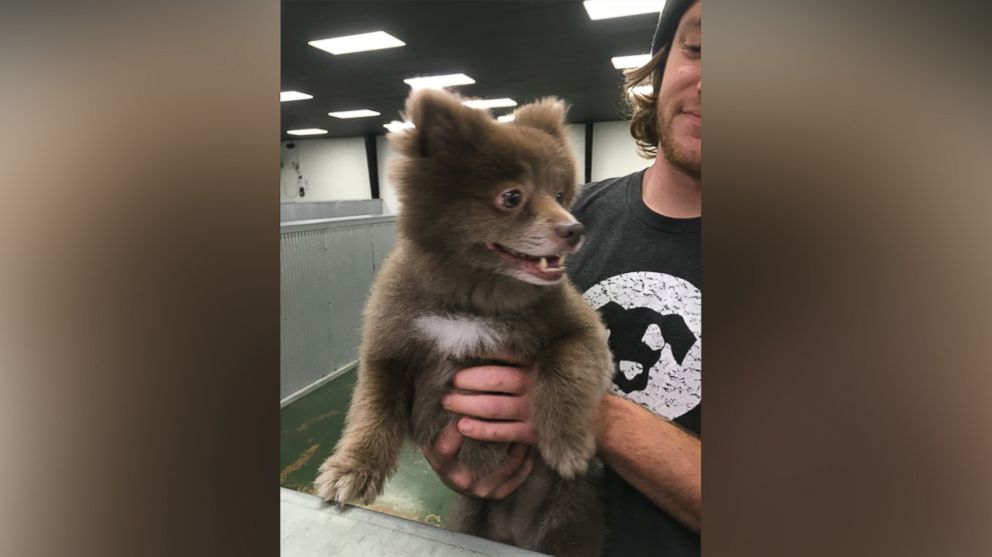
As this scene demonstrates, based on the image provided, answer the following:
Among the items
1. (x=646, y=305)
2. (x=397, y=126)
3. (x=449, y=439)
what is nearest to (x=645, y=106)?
(x=646, y=305)

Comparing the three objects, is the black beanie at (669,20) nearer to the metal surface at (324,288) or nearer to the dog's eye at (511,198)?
the dog's eye at (511,198)

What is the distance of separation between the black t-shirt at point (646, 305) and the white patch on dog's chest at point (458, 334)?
23 centimetres

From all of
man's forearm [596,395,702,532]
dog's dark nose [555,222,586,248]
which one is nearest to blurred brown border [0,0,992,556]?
man's forearm [596,395,702,532]

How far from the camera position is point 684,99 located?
119 centimetres

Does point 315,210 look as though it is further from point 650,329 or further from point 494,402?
point 650,329

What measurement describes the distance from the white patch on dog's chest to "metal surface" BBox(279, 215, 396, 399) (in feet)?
0.63

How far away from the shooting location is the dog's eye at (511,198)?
121cm

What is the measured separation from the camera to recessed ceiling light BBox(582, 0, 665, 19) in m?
1.20

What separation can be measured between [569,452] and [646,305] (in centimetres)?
35

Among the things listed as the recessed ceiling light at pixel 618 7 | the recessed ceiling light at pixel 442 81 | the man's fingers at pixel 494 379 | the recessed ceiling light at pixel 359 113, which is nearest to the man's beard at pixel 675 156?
the recessed ceiling light at pixel 618 7
